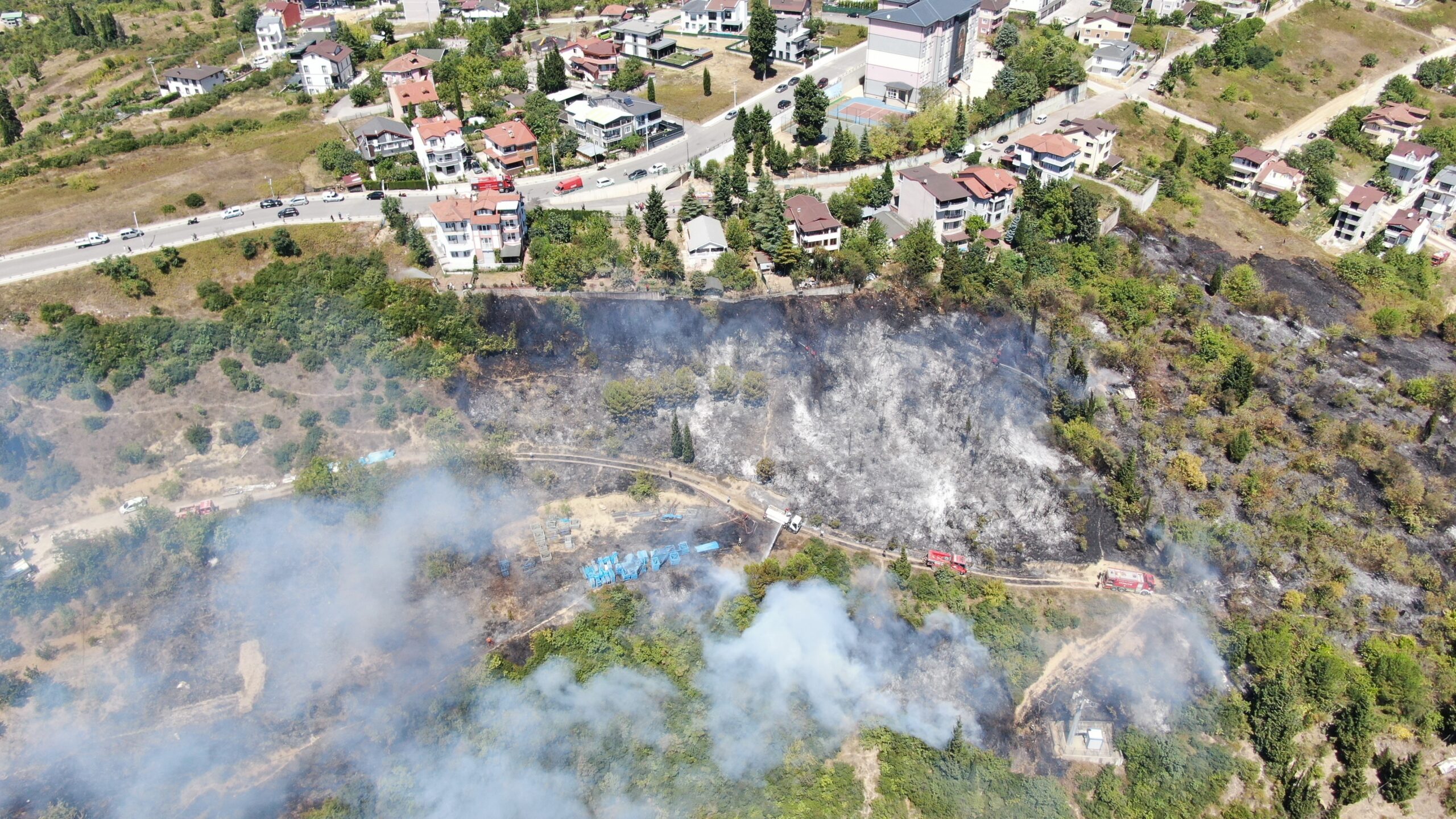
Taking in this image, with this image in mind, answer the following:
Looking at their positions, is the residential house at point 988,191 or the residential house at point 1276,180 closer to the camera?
the residential house at point 988,191

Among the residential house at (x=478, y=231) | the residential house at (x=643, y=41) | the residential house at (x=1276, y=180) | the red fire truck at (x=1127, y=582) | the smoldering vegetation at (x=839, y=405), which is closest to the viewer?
the red fire truck at (x=1127, y=582)

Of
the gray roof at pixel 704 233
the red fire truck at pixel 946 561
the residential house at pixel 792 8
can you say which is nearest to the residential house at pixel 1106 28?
the residential house at pixel 792 8

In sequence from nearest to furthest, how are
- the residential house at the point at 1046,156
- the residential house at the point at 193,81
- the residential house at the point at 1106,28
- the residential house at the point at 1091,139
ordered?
the residential house at the point at 1046,156, the residential house at the point at 1091,139, the residential house at the point at 193,81, the residential house at the point at 1106,28

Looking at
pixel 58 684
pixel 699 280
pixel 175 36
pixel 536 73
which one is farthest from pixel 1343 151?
pixel 175 36

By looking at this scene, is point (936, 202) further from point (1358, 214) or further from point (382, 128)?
point (382, 128)

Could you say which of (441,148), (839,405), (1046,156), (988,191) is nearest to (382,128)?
(441,148)

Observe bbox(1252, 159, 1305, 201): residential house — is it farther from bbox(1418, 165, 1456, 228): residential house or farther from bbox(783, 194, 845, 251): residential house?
bbox(783, 194, 845, 251): residential house

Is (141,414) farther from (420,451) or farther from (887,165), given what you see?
(887,165)

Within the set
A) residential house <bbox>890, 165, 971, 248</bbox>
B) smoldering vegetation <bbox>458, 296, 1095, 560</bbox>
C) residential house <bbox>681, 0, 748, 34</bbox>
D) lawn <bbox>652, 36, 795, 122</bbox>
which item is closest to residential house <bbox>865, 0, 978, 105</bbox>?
lawn <bbox>652, 36, 795, 122</bbox>

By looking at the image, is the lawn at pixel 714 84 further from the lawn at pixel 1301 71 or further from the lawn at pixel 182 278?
the lawn at pixel 1301 71
